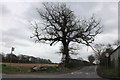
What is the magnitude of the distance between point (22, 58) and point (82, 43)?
14.5m

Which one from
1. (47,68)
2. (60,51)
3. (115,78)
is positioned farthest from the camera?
(60,51)

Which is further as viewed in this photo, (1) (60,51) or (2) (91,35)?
(1) (60,51)

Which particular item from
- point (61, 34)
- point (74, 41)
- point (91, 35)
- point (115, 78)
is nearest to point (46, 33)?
point (61, 34)

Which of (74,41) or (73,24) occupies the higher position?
(73,24)

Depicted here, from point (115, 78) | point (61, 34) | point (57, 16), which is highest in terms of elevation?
point (57, 16)

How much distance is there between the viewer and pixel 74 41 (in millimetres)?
47000

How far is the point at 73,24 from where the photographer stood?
45500 mm

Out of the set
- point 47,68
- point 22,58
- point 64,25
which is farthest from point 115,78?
point 22,58

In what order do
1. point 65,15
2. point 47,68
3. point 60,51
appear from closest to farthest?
point 47,68
point 65,15
point 60,51

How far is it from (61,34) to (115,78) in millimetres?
27026

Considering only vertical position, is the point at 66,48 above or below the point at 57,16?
below

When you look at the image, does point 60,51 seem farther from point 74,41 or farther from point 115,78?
point 115,78

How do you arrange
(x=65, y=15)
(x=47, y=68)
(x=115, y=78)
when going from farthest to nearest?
(x=65, y=15), (x=47, y=68), (x=115, y=78)

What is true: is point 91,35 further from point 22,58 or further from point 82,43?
point 22,58
